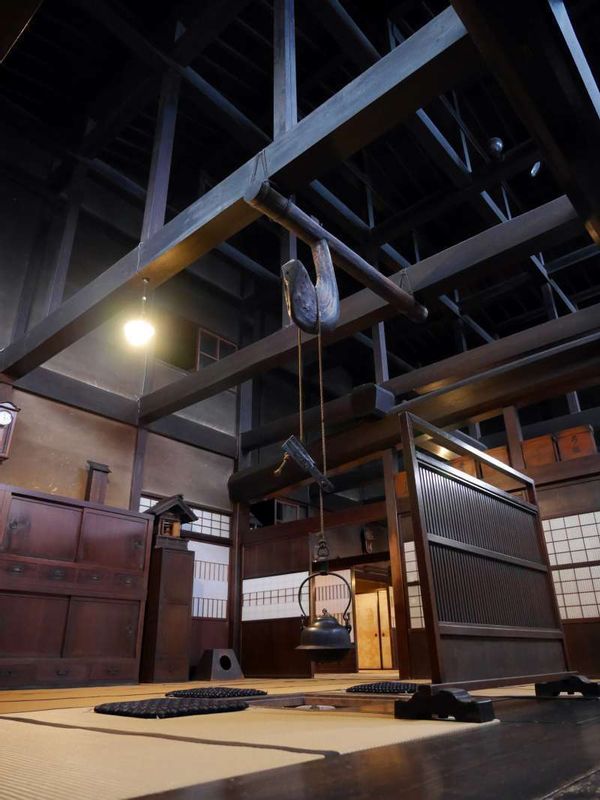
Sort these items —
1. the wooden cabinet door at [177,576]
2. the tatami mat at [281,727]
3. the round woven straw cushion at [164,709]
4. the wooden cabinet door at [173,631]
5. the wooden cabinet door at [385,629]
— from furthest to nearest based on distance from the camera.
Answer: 1. the wooden cabinet door at [385,629]
2. the wooden cabinet door at [177,576]
3. the wooden cabinet door at [173,631]
4. the round woven straw cushion at [164,709]
5. the tatami mat at [281,727]

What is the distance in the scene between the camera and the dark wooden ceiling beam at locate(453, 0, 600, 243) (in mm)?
2100

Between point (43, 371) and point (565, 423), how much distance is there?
6.72 m

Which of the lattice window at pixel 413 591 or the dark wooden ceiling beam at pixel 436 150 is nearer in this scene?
the dark wooden ceiling beam at pixel 436 150

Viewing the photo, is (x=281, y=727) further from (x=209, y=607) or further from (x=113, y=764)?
(x=209, y=607)

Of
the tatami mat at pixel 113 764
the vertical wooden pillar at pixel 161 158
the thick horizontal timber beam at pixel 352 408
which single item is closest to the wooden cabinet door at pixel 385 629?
the thick horizontal timber beam at pixel 352 408

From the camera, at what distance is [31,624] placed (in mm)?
4895

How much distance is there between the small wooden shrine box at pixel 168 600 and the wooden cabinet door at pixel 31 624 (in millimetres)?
1027

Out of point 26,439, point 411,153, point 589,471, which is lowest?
point 589,471

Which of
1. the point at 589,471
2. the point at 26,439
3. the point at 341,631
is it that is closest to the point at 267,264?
the point at 26,439

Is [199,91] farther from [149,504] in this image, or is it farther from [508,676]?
[508,676]

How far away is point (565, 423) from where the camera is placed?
7.30m

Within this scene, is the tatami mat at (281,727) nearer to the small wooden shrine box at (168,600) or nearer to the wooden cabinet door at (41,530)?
the wooden cabinet door at (41,530)

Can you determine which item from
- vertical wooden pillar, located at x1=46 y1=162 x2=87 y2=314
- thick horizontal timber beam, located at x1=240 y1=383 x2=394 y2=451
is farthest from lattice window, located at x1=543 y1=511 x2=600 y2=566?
vertical wooden pillar, located at x1=46 y1=162 x2=87 y2=314

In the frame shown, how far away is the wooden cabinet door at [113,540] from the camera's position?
5.57m
